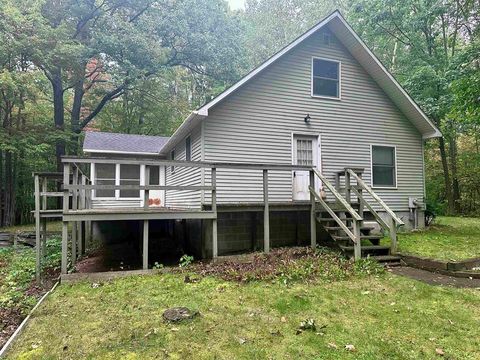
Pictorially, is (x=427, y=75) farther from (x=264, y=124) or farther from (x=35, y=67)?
(x=35, y=67)

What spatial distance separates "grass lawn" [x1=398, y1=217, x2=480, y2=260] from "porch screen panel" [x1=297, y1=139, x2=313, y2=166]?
11.3 feet

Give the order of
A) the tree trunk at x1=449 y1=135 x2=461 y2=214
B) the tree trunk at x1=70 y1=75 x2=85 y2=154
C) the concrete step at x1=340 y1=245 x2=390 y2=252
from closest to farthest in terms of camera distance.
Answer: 1. the concrete step at x1=340 y1=245 x2=390 y2=252
2. the tree trunk at x1=70 y1=75 x2=85 y2=154
3. the tree trunk at x1=449 y1=135 x2=461 y2=214

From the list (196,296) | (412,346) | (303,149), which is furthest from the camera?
(303,149)

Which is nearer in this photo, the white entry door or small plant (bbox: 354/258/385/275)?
small plant (bbox: 354/258/385/275)

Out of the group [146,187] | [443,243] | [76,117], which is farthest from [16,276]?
[76,117]

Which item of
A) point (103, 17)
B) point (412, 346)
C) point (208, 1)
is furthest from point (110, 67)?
point (412, 346)

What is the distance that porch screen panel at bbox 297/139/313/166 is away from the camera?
10.4m

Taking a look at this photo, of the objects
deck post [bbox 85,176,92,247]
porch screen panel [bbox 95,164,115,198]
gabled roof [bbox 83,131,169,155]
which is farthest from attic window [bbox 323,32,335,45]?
porch screen panel [bbox 95,164,115,198]

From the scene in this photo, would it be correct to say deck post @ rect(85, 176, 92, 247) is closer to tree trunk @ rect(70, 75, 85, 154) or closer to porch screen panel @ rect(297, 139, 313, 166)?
porch screen panel @ rect(297, 139, 313, 166)

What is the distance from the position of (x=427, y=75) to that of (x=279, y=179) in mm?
8461

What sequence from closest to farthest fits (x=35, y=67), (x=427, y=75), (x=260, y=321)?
(x=260, y=321) < (x=427, y=75) < (x=35, y=67)

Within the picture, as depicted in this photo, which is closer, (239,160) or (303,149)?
(239,160)

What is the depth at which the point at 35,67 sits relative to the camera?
17.5 metres

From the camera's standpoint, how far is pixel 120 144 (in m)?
14.1
